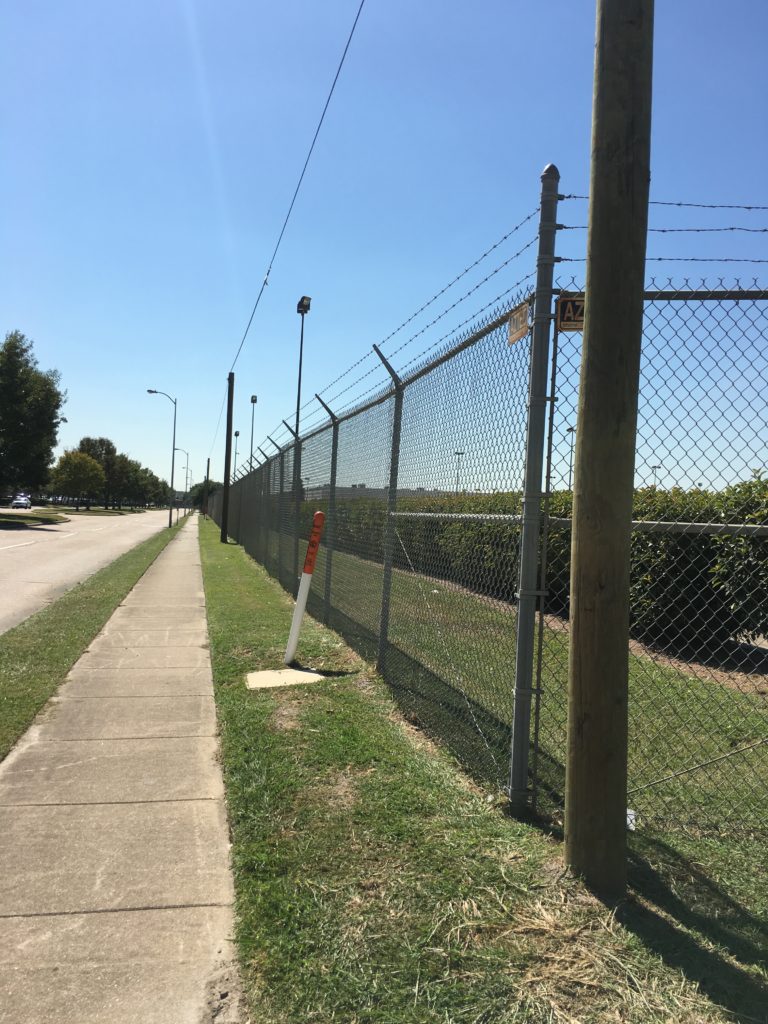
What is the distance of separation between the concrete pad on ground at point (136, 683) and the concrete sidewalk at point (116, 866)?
0.12 ft

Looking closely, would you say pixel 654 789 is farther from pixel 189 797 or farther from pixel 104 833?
pixel 104 833

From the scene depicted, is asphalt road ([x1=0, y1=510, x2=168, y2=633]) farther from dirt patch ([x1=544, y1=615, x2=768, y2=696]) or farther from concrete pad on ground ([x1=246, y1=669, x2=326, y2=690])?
dirt patch ([x1=544, y1=615, x2=768, y2=696])

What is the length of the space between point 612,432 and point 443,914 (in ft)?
6.01

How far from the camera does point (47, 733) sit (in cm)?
487

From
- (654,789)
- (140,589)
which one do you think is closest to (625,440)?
(654,789)

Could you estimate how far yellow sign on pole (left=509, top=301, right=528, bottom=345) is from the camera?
3.51 meters

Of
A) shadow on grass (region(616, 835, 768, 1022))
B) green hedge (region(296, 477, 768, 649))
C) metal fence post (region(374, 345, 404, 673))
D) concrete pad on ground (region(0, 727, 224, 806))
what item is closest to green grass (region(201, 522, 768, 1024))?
shadow on grass (region(616, 835, 768, 1022))

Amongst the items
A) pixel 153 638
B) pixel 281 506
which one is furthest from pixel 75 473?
pixel 153 638

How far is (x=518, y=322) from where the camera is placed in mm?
3580

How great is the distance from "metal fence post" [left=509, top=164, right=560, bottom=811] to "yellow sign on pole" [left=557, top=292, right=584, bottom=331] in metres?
0.06

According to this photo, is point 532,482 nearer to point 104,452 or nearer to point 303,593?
point 303,593

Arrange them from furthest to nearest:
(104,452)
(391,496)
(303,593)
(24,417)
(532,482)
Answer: (104,452) < (24,417) < (303,593) < (391,496) < (532,482)

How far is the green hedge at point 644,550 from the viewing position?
417 cm

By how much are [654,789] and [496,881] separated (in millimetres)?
1368
